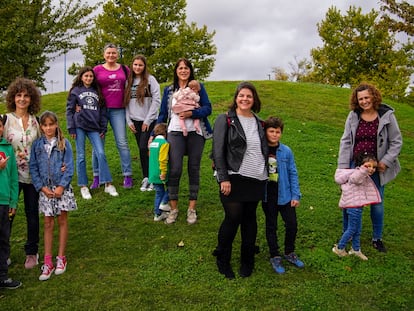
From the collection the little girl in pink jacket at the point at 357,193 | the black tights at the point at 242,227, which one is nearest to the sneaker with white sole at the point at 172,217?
the black tights at the point at 242,227

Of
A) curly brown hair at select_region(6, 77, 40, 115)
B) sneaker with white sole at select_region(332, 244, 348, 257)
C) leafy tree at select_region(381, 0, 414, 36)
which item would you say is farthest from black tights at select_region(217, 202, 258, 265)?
leafy tree at select_region(381, 0, 414, 36)

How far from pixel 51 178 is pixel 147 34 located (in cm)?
2630

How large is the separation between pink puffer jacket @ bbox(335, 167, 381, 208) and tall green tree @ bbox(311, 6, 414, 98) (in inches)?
1093

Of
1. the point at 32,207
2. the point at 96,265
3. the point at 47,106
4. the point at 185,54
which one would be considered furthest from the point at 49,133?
the point at 185,54

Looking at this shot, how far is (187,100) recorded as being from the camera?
5.68 m

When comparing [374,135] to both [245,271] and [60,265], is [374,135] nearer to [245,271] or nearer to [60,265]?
[245,271]

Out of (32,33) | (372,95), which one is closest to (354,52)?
(32,33)

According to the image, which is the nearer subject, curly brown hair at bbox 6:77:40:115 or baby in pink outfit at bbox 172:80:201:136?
curly brown hair at bbox 6:77:40:115

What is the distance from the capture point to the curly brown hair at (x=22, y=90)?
15.7ft

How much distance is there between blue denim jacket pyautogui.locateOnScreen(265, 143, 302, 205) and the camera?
185 inches

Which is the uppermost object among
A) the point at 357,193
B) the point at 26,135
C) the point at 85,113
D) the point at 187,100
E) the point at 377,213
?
the point at 187,100

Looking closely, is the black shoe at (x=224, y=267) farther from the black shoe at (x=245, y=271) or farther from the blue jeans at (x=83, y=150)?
the blue jeans at (x=83, y=150)

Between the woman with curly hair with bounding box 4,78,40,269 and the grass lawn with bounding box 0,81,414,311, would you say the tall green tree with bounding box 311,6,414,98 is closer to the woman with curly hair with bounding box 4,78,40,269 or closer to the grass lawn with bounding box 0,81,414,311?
the grass lawn with bounding box 0,81,414,311

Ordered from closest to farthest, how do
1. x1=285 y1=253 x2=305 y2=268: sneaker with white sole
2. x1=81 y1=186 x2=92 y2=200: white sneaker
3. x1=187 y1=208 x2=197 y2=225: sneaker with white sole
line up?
x1=285 y1=253 x2=305 y2=268: sneaker with white sole → x1=187 y1=208 x2=197 y2=225: sneaker with white sole → x1=81 y1=186 x2=92 y2=200: white sneaker
